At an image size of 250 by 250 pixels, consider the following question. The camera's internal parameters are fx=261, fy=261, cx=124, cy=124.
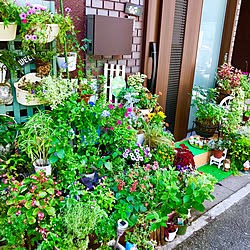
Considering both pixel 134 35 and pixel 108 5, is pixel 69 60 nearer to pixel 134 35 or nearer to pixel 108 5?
pixel 108 5

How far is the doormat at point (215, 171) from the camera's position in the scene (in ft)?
12.4

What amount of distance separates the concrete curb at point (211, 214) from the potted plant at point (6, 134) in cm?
168

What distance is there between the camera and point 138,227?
2334 mm

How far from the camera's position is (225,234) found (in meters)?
2.74

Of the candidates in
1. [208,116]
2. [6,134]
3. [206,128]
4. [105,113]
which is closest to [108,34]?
[105,113]

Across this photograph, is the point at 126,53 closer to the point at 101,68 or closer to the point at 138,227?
the point at 101,68

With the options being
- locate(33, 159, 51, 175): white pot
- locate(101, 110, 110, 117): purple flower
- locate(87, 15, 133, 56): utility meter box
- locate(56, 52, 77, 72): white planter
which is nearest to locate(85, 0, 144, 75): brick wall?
locate(87, 15, 133, 56): utility meter box

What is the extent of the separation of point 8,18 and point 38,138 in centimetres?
96

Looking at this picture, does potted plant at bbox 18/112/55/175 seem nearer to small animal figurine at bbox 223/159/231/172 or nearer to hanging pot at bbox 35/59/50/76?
Result: hanging pot at bbox 35/59/50/76

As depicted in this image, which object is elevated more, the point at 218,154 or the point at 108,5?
the point at 108,5

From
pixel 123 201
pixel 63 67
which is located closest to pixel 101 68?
pixel 63 67

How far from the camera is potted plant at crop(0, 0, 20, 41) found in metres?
1.94

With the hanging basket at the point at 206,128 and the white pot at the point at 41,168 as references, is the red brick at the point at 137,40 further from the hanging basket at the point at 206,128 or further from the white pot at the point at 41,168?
the white pot at the point at 41,168

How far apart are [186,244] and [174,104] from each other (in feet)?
7.50
